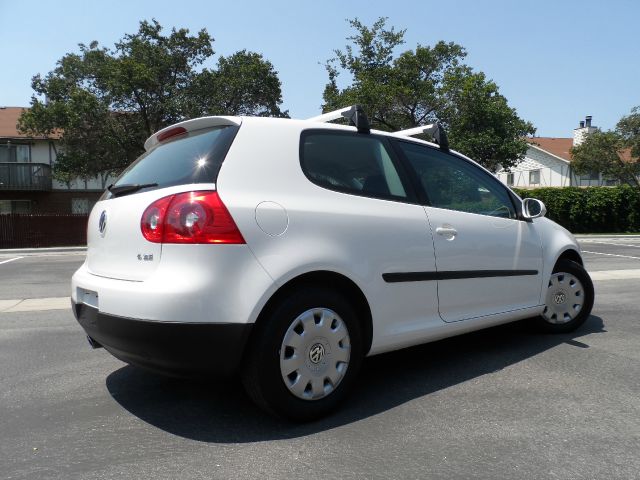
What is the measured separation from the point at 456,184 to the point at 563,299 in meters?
1.67

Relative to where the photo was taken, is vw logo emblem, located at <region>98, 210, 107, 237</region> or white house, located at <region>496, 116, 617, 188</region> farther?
white house, located at <region>496, 116, 617, 188</region>

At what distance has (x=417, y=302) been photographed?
3303mm

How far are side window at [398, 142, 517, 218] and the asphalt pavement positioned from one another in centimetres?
118

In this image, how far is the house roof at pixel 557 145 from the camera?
42969 millimetres

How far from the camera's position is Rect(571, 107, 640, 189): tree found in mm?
36188

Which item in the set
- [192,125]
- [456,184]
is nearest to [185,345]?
[192,125]

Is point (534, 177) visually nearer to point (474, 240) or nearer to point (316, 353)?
point (474, 240)

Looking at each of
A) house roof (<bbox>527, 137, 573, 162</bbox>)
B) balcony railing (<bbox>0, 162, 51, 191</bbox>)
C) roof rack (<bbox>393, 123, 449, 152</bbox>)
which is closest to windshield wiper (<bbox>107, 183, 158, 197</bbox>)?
roof rack (<bbox>393, 123, 449, 152</bbox>)

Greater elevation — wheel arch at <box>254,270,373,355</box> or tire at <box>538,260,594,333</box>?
wheel arch at <box>254,270,373,355</box>

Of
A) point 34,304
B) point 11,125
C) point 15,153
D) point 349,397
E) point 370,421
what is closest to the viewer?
point 370,421

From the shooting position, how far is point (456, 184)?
3.91 meters

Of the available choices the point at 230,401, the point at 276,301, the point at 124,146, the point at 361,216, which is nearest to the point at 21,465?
the point at 230,401

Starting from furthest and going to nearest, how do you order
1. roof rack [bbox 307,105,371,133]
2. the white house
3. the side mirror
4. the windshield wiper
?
1. the white house
2. the side mirror
3. roof rack [bbox 307,105,371,133]
4. the windshield wiper

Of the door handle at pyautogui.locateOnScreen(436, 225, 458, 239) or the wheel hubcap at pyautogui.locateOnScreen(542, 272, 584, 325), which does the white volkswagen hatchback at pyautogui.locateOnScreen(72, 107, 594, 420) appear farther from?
the wheel hubcap at pyautogui.locateOnScreen(542, 272, 584, 325)
